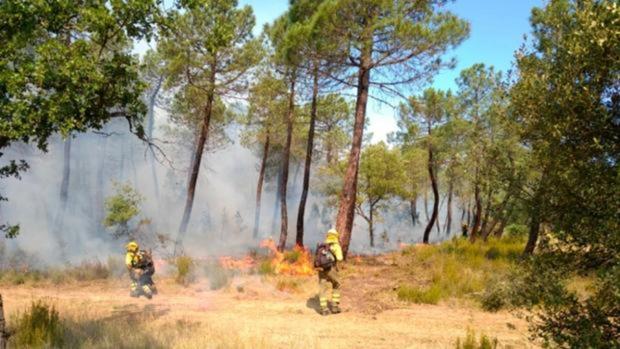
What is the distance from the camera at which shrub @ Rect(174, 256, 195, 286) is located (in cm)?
1423

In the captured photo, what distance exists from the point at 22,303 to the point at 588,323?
1223cm

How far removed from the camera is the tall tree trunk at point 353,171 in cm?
1619

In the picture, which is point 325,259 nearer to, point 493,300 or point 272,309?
point 272,309

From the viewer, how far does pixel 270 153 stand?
3862 centimetres

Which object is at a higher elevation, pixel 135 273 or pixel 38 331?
pixel 135 273

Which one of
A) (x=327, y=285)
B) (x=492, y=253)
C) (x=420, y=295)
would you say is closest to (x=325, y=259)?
(x=327, y=285)

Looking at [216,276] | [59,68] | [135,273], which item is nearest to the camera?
[59,68]

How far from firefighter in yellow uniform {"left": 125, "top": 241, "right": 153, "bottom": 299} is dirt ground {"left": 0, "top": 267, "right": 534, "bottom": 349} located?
264mm

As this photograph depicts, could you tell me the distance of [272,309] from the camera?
Result: 1127 centimetres

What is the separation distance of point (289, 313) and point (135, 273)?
197 inches

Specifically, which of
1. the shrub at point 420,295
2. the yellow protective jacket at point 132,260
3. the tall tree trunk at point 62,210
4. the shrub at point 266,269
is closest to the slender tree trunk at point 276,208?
the tall tree trunk at point 62,210

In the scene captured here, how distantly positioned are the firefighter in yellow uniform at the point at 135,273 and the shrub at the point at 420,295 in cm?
695

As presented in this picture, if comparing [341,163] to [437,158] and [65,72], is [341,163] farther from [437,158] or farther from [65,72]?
[65,72]

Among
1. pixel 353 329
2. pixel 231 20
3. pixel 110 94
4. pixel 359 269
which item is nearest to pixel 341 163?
pixel 231 20
